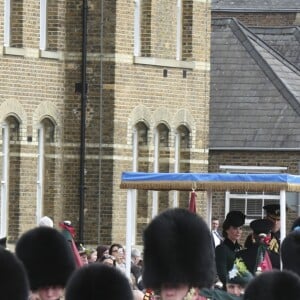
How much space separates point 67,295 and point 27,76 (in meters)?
21.2

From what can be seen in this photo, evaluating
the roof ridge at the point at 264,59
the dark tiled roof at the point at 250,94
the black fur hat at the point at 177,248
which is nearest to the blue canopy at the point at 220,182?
the black fur hat at the point at 177,248

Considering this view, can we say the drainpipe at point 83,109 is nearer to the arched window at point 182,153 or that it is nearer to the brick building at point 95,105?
the brick building at point 95,105

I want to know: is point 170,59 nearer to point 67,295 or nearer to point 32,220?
point 32,220

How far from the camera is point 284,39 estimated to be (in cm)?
4844

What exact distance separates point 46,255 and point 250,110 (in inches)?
1073

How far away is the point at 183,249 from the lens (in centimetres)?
1467

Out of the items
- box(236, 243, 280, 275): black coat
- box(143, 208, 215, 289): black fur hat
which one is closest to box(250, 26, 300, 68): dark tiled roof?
box(236, 243, 280, 275): black coat

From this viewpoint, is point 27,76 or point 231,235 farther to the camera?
point 27,76

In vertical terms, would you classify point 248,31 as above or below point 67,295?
above

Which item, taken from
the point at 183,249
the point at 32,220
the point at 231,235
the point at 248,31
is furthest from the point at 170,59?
the point at 183,249

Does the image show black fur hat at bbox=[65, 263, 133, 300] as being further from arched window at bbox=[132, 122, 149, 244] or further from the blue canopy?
arched window at bbox=[132, 122, 149, 244]

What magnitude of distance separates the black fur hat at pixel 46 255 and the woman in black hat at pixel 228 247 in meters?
3.16

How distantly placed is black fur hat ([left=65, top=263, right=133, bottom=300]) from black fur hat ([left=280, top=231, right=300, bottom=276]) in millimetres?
3554

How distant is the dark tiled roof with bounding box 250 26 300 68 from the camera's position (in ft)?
157
